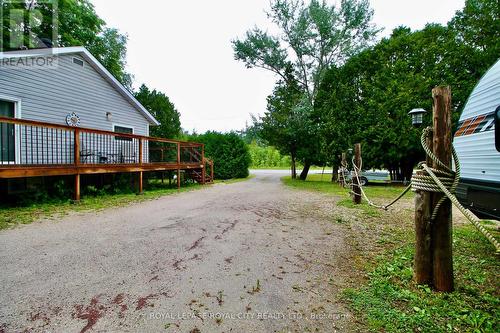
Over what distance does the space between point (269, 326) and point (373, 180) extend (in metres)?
14.4

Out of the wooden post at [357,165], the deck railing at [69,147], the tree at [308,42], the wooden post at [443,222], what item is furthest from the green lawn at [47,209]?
the tree at [308,42]

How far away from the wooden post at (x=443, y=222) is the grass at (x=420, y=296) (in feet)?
0.45

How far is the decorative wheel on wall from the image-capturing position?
27.8 feet

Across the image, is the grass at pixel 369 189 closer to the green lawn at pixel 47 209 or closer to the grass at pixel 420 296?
the grass at pixel 420 296

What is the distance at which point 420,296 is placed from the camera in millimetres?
1970

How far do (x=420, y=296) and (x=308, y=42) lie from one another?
17.8 meters

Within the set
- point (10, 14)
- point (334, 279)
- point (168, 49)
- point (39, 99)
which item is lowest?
point (334, 279)

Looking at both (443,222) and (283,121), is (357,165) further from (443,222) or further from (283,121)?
Answer: (283,121)

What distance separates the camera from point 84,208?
5.57 m

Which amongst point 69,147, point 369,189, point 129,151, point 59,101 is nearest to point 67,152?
point 69,147

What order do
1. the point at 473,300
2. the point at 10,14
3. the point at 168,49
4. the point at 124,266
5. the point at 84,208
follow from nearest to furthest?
the point at 473,300
the point at 124,266
the point at 84,208
the point at 10,14
the point at 168,49

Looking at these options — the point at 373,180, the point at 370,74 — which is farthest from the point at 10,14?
the point at 373,180

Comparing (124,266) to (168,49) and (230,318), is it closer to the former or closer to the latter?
(230,318)

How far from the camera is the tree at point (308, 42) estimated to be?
15.8 meters
